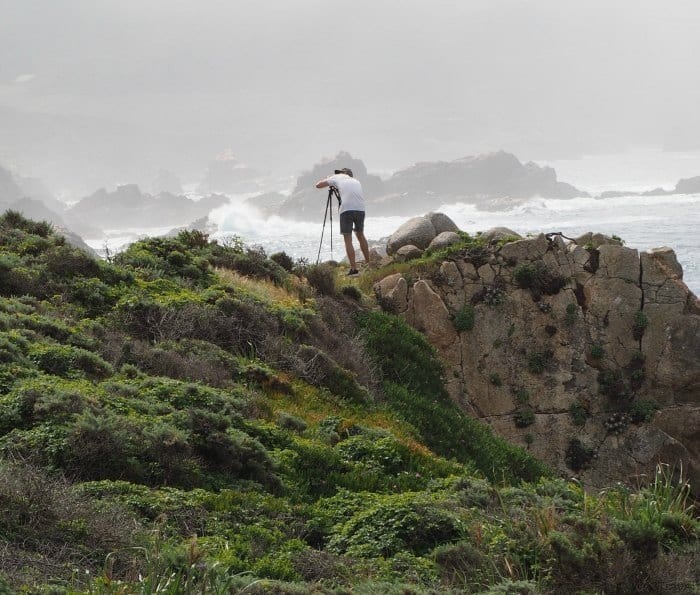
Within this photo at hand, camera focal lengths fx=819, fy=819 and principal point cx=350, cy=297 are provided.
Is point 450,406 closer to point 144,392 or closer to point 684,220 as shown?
point 144,392

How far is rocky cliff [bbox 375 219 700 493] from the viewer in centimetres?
1827

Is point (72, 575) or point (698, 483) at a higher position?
point (72, 575)

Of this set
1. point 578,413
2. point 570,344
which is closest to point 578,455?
point 578,413

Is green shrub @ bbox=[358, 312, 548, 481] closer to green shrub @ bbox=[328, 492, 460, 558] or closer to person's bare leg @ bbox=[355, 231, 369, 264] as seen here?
person's bare leg @ bbox=[355, 231, 369, 264]

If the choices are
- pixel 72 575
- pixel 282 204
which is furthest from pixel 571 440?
pixel 282 204

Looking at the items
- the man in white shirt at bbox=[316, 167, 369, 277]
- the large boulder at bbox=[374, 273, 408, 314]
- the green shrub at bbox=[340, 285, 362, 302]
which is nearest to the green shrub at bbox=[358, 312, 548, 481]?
the green shrub at bbox=[340, 285, 362, 302]

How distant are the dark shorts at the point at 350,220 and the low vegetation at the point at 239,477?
5031mm

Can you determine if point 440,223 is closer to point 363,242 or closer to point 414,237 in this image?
point 414,237

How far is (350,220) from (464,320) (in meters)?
3.50

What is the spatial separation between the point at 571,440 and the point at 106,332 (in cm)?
1152

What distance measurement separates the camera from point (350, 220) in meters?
18.0

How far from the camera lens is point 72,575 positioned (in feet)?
15.3

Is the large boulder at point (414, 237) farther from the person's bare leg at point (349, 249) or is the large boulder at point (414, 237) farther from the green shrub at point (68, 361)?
the green shrub at point (68, 361)

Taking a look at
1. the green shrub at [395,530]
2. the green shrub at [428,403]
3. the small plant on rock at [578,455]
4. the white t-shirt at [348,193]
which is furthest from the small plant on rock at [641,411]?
the green shrub at [395,530]
